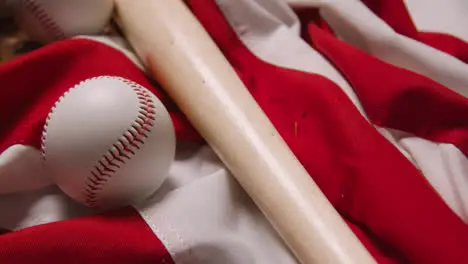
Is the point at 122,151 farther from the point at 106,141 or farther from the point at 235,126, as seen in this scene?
the point at 235,126

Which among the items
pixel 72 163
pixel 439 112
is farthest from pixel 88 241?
pixel 439 112

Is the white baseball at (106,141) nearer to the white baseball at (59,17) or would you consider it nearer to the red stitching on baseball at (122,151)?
the red stitching on baseball at (122,151)

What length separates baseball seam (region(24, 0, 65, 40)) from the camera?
705mm

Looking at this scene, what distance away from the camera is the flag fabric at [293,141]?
0.57 metres

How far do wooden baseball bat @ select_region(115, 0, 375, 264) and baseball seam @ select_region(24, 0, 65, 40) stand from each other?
0.27 feet

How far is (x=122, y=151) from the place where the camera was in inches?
21.6

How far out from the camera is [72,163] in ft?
1.77

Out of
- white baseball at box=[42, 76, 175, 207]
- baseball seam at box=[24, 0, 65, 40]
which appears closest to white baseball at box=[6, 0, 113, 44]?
baseball seam at box=[24, 0, 65, 40]

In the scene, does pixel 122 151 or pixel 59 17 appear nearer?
pixel 122 151

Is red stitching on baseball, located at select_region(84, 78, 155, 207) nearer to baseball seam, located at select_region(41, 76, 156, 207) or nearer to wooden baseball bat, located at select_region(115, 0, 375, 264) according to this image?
baseball seam, located at select_region(41, 76, 156, 207)

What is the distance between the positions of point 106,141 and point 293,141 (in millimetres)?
217

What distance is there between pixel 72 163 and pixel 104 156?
3 centimetres

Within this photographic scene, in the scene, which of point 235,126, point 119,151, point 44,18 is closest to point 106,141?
point 119,151

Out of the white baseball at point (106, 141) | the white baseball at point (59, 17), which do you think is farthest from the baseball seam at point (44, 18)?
the white baseball at point (106, 141)
